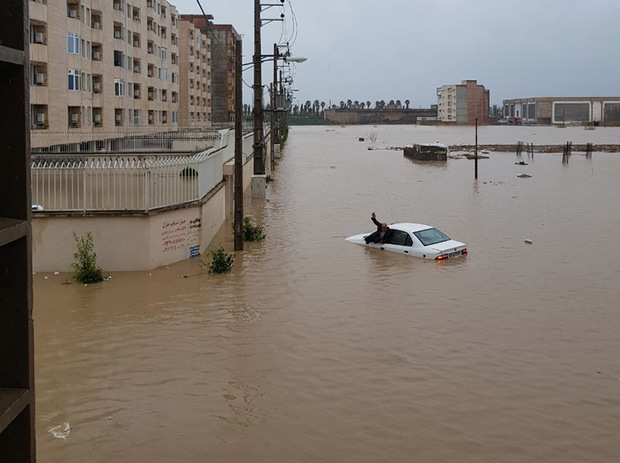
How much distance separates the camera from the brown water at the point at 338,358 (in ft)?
28.0

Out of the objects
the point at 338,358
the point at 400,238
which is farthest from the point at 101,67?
the point at 338,358

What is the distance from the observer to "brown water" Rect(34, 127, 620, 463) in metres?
8.53

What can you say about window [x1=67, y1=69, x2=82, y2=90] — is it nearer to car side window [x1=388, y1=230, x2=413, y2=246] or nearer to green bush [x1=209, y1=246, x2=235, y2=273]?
car side window [x1=388, y1=230, x2=413, y2=246]

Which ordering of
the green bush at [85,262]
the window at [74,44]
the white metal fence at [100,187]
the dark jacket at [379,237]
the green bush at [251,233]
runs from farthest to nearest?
the window at [74,44] < the green bush at [251,233] < the dark jacket at [379,237] < the white metal fence at [100,187] < the green bush at [85,262]

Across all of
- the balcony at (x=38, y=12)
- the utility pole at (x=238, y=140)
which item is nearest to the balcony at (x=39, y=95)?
the balcony at (x=38, y=12)

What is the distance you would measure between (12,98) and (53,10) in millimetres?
35189

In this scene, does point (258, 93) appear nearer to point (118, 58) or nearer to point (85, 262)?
point (85, 262)

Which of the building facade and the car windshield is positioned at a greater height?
the building facade

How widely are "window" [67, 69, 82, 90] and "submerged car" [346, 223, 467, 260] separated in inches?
966

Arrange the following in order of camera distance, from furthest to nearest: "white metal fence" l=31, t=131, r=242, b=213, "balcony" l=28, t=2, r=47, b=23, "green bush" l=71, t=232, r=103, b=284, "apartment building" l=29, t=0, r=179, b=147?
"apartment building" l=29, t=0, r=179, b=147, "balcony" l=28, t=2, r=47, b=23, "white metal fence" l=31, t=131, r=242, b=213, "green bush" l=71, t=232, r=103, b=284

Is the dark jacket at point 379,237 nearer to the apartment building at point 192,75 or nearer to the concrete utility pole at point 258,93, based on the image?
the concrete utility pole at point 258,93

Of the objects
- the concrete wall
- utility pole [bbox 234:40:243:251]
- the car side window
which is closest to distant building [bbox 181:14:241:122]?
utility pole [bbox 234:40:243:251]

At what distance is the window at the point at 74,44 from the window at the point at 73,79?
99 centimetres

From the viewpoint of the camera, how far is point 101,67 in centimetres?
4603
